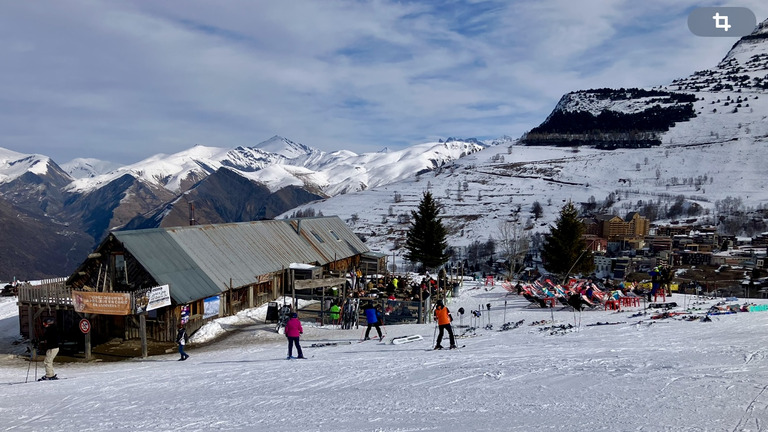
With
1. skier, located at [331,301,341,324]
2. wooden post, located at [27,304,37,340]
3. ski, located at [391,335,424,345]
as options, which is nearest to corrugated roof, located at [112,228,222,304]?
wooden post, located at [27,304,37,340]

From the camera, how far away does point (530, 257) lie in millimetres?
106750

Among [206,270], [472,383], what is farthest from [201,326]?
[472,383]

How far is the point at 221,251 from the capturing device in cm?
2856

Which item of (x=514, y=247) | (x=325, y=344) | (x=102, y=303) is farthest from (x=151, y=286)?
(x=514, y=247)

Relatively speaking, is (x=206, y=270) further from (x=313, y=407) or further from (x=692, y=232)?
(x=692, y=232)

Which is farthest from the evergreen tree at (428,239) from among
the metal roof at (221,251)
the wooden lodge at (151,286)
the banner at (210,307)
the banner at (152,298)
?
the banner at (152,298)

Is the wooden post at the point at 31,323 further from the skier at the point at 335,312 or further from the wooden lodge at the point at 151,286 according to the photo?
the skier at the point at 335,312

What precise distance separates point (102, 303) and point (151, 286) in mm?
2273

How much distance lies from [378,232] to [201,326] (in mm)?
122067

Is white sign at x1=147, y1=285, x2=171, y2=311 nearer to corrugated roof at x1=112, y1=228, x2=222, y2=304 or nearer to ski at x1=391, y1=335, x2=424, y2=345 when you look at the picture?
corrugated roof at x1=112, y1=228, x2=222, y2=304

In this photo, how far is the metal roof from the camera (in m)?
23.8

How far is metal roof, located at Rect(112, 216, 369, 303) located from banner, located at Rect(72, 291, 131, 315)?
2296 mm

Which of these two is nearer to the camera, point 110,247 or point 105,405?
point 105,405

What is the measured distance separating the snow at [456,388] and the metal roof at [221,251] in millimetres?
6524
